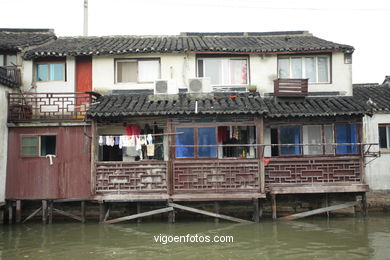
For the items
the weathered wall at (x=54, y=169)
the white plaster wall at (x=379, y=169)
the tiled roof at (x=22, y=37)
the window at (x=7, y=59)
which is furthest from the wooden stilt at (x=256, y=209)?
the window at (x=7, y=59)

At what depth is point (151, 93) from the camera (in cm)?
1683

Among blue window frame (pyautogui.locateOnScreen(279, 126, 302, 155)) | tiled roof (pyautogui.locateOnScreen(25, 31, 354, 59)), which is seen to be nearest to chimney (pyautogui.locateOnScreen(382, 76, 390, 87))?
tiled roof (pyautogui.locateOnScreen(25, 31, 354, 59))

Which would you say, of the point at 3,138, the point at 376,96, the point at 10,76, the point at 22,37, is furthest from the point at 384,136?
the point at 22,37

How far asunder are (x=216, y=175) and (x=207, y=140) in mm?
1534

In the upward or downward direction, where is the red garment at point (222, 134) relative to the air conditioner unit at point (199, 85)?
downward

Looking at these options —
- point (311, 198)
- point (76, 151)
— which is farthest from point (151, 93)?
point (311, 198)

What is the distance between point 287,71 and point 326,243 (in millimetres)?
8258

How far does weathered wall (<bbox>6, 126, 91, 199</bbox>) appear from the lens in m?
15.3

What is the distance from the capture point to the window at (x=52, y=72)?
17031 mm

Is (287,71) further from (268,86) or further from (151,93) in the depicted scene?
(151,93)

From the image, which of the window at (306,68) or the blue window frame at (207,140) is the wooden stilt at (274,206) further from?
the window at (306,68)

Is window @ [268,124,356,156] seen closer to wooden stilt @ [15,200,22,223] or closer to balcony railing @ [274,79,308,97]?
balcony railing @ [274,79,308,97]

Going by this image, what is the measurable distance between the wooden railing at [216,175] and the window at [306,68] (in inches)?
200

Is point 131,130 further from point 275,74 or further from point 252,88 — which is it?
point 275,74
